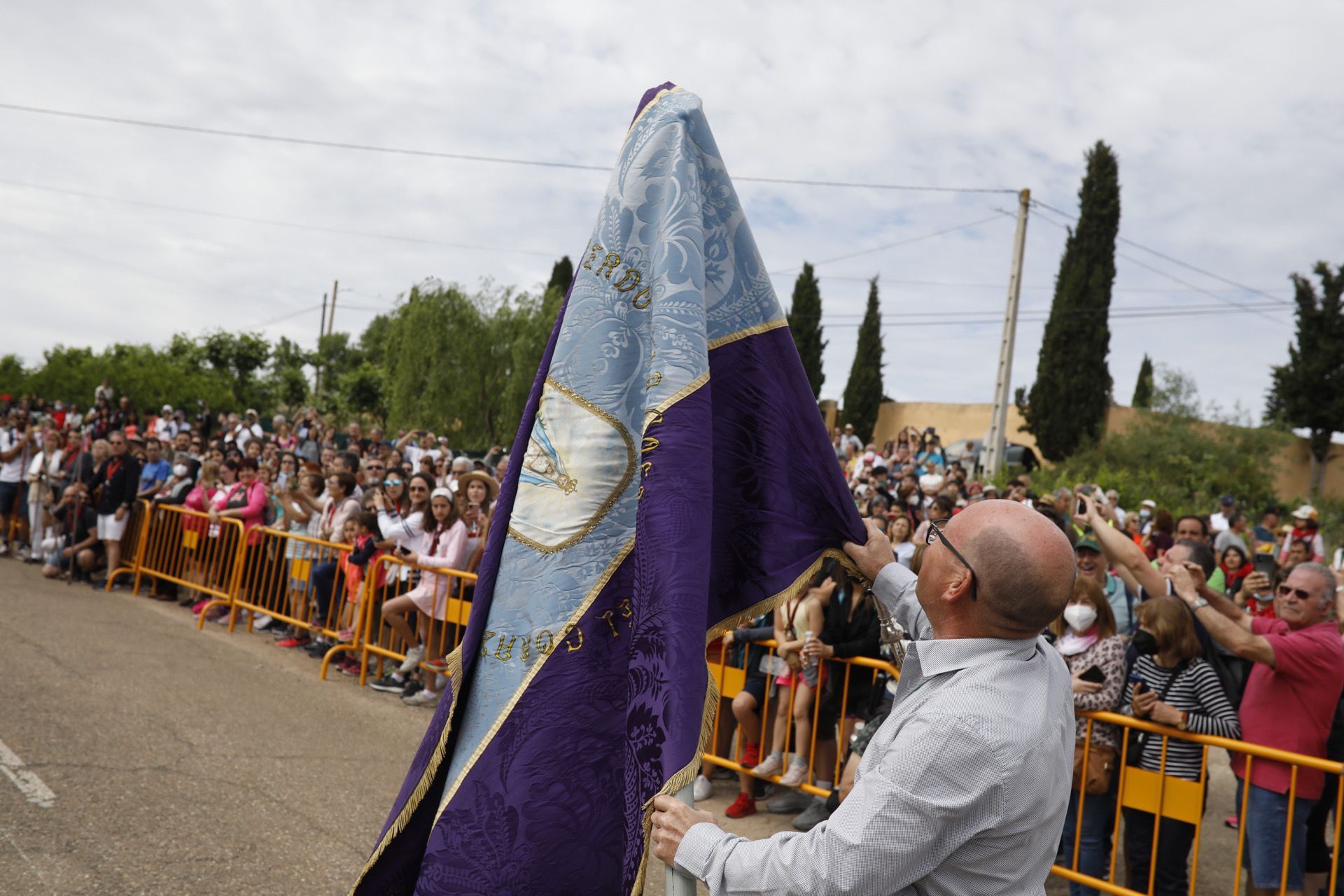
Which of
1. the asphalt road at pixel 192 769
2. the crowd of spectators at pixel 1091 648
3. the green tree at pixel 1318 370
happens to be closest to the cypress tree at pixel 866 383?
the green tree at pixel 1318 370

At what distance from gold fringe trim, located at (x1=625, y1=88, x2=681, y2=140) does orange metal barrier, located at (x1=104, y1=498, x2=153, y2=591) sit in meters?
11.2

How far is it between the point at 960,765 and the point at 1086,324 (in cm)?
3182

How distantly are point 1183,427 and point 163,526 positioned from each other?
87.9 feet

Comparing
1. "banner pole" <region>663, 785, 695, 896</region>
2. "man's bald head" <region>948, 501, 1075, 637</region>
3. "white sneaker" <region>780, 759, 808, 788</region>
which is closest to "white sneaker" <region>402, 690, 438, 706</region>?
"white sneaker" <region>780, 759, 808, 788</region>

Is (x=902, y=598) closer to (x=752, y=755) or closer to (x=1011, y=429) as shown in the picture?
(x=752, y=755)

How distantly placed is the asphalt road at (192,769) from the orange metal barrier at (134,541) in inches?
106

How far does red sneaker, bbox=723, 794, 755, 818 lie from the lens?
19.5ft

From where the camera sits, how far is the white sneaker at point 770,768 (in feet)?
19.2

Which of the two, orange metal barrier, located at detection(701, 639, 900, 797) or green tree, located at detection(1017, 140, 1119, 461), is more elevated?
green tree, located at detection(1017, 140, 1119, 461)

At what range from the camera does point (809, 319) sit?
138 ft

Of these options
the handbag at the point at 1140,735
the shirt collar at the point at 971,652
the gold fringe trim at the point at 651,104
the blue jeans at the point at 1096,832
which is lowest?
the blue jeans at the point at 1096,832

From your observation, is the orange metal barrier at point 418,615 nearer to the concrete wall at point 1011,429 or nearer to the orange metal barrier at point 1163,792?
the orange metal barrier at point 1163,792

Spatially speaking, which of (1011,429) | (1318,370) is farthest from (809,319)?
(1318,370)

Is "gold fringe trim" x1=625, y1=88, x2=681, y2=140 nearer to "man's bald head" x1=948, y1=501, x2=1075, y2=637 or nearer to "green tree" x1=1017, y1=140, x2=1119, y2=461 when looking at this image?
"man's bald head" x1=948, y1=501, x2=1075, y2=637
